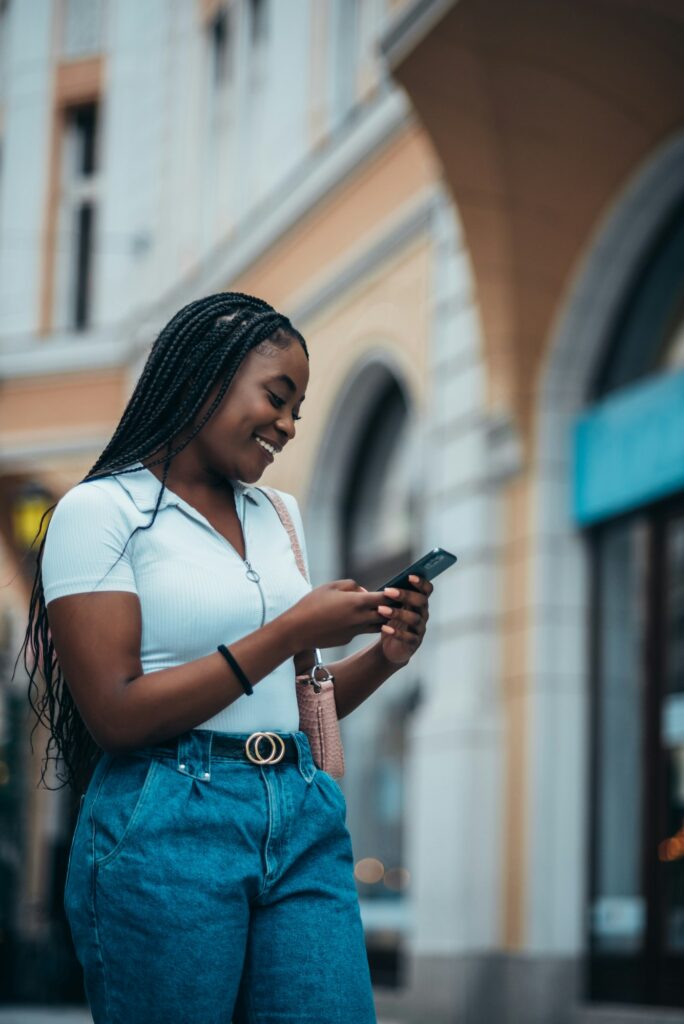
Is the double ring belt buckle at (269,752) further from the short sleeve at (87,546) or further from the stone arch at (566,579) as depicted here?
the stone arch at (566,579)

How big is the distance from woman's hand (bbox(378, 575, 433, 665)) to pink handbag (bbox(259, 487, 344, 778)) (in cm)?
11

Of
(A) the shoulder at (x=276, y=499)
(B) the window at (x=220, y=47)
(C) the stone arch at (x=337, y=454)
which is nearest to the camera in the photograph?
(A) the shoulder at (x=276, y=499)

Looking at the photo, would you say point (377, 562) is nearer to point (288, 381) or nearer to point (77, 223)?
point (77, 223)

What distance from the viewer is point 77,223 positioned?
18969 millimetres

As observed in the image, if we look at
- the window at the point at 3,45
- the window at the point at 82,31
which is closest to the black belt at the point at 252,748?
the window at the point at 82,31

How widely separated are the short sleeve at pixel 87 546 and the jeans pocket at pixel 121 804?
0.74 feet

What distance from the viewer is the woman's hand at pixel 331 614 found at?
2.16 m

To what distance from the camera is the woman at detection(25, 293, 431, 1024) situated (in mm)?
2150

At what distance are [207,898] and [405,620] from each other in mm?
448

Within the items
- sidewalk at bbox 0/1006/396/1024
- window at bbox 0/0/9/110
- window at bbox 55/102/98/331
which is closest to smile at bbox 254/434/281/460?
sidewalk at bbox 0/1006/396/1024

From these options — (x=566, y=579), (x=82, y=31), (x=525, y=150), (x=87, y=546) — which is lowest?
(x=87, y=546)

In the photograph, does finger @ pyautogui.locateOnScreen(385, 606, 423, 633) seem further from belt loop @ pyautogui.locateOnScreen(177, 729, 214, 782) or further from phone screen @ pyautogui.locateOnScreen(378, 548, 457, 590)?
belt loop @ pyautogui.locateOnScreen(177, 729, 214, 782)

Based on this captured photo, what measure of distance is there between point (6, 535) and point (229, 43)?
202 inches

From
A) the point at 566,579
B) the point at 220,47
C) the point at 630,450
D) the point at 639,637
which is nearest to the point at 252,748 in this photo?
the point at 630,450
